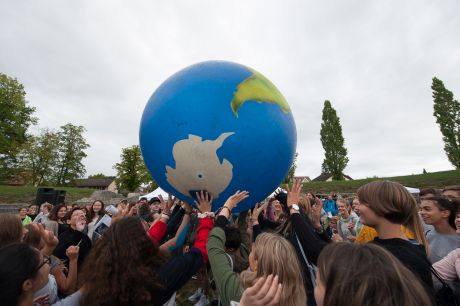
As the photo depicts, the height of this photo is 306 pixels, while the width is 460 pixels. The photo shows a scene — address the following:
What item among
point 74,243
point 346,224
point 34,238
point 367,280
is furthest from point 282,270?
point 346,224

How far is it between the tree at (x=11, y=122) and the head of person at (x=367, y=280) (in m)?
31.2

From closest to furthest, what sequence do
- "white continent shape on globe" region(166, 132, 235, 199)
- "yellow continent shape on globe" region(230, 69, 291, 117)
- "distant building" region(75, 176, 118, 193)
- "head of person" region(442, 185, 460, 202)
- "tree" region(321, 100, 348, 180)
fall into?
"white continent shape on globe" region(166, 132, 235, 199) → "yellow continent shape on globe" region(230, 69, 291, 117) → "head of person" region(442, 185, 460, 202) → "tree" region(321, 100, 348, 180) → "distant building" region(75, 176, 118, 193)

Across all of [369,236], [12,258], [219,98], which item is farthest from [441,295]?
[12,258]

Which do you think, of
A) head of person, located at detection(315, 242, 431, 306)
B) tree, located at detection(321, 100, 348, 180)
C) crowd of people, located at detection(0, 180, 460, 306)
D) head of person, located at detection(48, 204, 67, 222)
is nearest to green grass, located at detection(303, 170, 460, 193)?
tree, located at detection(321, 100, 348, 180)

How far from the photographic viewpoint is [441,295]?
82.5 inches

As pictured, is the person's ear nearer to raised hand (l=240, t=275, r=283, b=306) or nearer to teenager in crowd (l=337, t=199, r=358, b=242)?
raised hand (l=240, t=275, r=283, b=306)

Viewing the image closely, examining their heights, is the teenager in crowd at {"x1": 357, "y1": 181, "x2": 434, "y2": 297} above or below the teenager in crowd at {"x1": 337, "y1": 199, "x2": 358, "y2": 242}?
above

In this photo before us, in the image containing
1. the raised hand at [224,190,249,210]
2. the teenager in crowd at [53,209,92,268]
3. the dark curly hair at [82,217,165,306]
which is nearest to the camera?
the dark curly hair at [82,217,165,306]

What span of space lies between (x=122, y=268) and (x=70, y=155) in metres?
44.6

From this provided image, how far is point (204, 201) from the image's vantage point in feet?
8.54

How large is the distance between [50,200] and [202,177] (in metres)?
13.6

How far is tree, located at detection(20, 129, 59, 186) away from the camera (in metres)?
36.1

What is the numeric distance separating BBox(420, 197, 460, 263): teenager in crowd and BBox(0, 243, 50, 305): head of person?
3.49m

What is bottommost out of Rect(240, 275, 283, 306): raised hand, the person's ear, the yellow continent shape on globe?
the person's ear
